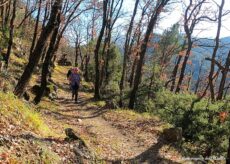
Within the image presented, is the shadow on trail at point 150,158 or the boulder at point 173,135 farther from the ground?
the boulder at point 173,135

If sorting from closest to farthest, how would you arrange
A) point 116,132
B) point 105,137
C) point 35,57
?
point 35,57
point 105,137
point 116,132

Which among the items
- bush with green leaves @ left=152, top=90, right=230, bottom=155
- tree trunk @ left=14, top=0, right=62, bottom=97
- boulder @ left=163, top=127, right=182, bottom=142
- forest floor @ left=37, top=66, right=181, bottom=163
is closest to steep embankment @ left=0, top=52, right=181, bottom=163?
forest floor @ left=37, top=66, right=181, bottom=163

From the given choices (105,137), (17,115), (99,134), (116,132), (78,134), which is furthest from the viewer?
(116,132)

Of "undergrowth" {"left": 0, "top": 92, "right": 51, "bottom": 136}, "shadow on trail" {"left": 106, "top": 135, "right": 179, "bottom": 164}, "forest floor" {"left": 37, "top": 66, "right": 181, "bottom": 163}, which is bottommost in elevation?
"shadow on trail" {"left": 106, "top": 135, "right": 179, "bottom": 164}

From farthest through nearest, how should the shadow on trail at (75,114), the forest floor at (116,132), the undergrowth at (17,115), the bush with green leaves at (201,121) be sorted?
the shadow on trail at (75,114), the bush with green leaves at (201,121), the forest floor at (116,132), the undergrowth at (17,115)

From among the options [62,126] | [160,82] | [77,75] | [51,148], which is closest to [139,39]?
[160,82]

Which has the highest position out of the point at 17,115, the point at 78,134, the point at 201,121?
the point at 17,115

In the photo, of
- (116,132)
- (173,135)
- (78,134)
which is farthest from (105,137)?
(173,135)

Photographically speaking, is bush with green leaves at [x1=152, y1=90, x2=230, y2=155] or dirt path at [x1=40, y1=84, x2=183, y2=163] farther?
bush with green leaves at [x1=152, y1=90, x2=230, y2=155]

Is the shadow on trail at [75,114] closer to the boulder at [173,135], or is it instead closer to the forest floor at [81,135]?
the forest floor at [81,135]

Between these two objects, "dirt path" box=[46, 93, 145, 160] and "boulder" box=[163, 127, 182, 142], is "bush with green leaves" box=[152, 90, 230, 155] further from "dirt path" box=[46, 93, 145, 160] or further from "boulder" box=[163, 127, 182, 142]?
"dirt path" box=[46, 93, 145, 160]

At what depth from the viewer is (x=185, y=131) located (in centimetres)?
1456

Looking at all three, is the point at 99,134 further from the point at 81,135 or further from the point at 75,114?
the point at 75,114

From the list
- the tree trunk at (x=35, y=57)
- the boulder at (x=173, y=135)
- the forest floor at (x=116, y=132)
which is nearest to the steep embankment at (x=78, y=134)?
the forest floor at (x=116, y=132)
